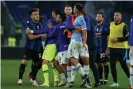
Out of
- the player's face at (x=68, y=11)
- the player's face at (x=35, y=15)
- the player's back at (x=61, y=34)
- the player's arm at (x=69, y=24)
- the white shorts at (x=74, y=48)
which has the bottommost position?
the white shorts at (x=74, y=48)

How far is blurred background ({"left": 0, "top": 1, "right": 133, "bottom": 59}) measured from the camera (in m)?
30.5

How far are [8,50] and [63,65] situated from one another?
13.6m

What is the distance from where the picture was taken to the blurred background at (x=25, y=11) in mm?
30453

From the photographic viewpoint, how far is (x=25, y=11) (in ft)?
103

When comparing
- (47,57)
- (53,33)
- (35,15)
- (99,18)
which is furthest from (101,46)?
(35,15)

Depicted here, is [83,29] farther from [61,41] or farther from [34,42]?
[34,42]

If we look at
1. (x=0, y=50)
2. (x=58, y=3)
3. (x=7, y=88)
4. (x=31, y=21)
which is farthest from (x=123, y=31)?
(x=58, y=3)

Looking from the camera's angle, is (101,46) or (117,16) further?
(101,46)

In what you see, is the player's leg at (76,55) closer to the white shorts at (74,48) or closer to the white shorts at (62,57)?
the white shorts at (74,48)

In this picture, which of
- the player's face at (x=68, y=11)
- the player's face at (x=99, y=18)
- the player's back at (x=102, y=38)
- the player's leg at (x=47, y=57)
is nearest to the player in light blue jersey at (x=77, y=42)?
the player's face at (x=68, y=11)

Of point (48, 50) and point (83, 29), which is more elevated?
point (83, 29)

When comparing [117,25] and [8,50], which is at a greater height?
[117,25]

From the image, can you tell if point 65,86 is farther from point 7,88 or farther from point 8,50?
point 8,50

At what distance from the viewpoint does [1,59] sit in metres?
27.8
